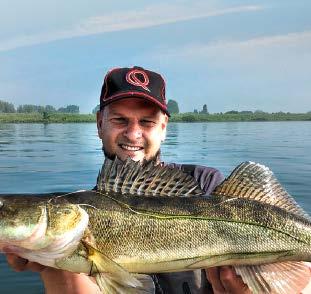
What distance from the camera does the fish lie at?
12.3 feet

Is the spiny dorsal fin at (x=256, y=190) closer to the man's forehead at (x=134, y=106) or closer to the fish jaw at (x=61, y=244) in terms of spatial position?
the fish jaw at (x=61, y=244)

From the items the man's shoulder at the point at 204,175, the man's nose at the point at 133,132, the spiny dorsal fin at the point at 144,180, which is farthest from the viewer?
the man's shoulder at the point at 204,175

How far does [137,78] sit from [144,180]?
6.60ft

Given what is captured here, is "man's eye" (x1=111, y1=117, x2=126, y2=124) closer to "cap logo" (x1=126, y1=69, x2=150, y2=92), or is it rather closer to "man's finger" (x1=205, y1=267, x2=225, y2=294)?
"cap logo" (x1=126, y1=69, x2=150, y2=92)

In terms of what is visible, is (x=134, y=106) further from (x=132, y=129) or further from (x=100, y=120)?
(x=100, y=120)

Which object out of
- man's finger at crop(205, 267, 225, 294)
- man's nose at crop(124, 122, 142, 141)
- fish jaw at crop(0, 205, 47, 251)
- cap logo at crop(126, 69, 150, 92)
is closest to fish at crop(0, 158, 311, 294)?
fish jaw at crop(0, 205, 47, 251)

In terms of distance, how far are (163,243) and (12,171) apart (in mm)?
19664

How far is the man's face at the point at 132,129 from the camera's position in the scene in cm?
548

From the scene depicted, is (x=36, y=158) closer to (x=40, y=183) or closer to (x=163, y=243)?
(x=40, y=183)

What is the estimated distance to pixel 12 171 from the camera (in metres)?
22.6

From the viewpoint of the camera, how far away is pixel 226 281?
14.3 ft

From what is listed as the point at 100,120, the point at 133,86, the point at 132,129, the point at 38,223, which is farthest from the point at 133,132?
the point at 38,223

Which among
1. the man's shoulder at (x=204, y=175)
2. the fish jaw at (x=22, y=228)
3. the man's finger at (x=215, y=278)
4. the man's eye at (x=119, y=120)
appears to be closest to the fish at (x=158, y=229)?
the fish jaw at (x=22, y=228)

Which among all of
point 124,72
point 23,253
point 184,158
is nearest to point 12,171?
point 184,158
